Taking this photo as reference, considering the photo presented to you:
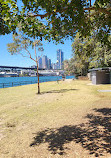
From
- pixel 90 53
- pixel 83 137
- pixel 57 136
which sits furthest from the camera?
pixel 90 53

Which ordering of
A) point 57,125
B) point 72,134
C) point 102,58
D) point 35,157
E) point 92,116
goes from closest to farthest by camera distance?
point 35,157 < point 72,134 < point 57,125 < point 92,116 < point 102,58

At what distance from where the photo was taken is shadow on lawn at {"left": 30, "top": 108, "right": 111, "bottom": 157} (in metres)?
3.54

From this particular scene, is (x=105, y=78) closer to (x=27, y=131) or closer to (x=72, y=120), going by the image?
(x=72, y=120)

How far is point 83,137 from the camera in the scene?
419cm

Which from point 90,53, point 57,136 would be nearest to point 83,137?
point 57,136

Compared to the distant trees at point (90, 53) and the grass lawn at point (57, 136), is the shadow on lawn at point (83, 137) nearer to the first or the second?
the grass lawn at point (57, 136)

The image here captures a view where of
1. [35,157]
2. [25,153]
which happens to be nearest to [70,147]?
[35,157]

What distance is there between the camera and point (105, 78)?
2369cm

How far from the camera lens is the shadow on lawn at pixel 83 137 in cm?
354

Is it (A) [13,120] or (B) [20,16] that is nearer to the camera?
(B) [20,16]

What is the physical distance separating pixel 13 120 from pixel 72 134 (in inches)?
132

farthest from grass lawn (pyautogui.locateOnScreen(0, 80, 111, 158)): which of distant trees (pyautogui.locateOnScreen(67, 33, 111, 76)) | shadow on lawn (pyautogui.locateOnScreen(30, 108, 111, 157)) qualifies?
distant trees (pyautogui.locateOnScreen(67, 33, 111, 76))

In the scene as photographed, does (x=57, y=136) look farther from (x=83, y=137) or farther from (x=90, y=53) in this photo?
(x=90, y=53)

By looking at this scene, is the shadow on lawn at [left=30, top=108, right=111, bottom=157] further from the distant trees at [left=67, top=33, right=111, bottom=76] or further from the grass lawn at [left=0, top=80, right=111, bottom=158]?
the distant trees at [left=67, top=33, right=111, bottom=76]
